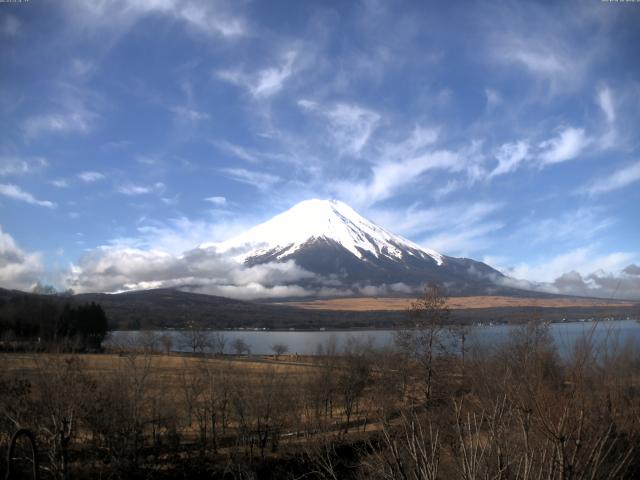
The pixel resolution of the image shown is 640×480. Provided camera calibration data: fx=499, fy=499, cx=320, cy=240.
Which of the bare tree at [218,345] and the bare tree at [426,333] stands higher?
the bare tree at [426,333]

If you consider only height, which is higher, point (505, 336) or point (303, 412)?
point (505, 336)

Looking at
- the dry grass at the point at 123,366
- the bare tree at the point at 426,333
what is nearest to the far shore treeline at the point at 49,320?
the dry grass at the point at 123,366

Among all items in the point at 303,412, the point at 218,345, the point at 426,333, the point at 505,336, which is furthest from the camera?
the point at 218,345

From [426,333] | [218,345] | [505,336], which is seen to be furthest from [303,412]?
[218,345]

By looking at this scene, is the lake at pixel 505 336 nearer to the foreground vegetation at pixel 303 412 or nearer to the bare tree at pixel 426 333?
the foreground vegetation at pixel 303 412

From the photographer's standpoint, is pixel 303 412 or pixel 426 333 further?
pixel 303 412

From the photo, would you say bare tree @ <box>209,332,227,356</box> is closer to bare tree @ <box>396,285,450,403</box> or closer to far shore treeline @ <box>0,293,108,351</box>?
far shore treeline @ <box>0,293,108,351</box>

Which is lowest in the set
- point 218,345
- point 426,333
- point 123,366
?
point 218,345

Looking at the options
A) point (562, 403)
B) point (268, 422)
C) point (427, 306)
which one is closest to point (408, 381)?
point (427, 306)

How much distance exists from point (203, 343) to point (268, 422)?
61.9 metres

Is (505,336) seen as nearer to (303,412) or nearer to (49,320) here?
(303,412)

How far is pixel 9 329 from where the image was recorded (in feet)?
216

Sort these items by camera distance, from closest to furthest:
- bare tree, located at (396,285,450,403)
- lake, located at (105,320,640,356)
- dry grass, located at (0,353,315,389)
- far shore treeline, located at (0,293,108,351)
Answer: lake, located at (105,320,640,356), dry grass, located at (0,353,315,389), bare tree, located at (396,285,450,403), far shore treeline, located at (0,293,108,351)

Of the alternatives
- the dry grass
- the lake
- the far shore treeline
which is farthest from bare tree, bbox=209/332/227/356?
the far shore treeline
